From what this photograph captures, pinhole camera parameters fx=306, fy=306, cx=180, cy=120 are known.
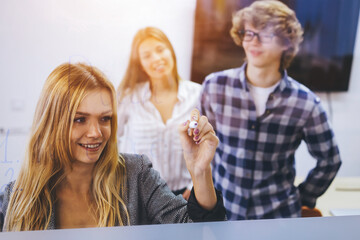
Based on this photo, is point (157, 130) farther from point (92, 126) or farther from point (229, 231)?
point (229, 231)

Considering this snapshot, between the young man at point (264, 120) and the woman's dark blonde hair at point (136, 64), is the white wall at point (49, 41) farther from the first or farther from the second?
the young man at point (264, 120)

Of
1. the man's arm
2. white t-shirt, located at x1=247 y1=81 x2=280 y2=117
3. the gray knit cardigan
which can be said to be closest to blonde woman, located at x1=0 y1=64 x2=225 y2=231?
the gray knit cardigan

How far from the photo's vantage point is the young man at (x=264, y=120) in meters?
0.69

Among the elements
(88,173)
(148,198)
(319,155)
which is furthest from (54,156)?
(319,155)

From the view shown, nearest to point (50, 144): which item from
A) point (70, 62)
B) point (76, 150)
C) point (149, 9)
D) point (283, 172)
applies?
point (76, 150)

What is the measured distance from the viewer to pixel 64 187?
2.11ft

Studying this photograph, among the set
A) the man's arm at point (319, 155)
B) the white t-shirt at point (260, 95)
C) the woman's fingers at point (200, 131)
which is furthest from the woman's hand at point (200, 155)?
the man's arm at point (319, 155)

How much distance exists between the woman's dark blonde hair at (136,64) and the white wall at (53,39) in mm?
12

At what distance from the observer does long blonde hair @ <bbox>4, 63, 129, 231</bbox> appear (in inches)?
23.8

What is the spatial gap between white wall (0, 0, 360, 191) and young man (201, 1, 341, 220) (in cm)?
15

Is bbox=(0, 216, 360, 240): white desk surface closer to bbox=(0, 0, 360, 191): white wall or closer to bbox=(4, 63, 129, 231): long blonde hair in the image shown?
bbox=(4, 63, 129, 231): long blonde hair

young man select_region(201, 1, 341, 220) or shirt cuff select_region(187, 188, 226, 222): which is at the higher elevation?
young man select_region(201, 1, 341, 220)

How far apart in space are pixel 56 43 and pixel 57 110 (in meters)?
0.13

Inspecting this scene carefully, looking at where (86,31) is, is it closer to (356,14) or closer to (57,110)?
(57,110)
